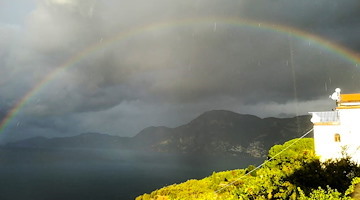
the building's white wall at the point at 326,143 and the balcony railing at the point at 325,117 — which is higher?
the balcony railing at the point at 325,117

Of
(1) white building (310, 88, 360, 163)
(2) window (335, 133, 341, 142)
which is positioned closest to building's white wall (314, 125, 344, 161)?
(1) white building (310, 88, 360, 163)

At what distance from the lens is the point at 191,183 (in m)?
40.2

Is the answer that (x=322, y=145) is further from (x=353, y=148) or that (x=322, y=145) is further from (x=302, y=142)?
(x=302, y=142)

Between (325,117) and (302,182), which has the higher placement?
(325,117)

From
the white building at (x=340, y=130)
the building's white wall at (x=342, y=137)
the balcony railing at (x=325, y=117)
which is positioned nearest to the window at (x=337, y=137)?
the white building at (x=340, y=130)

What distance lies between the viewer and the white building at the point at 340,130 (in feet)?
71.8

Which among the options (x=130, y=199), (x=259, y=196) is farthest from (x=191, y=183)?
(x=130, y=199)

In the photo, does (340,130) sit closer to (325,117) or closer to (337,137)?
(337,137)

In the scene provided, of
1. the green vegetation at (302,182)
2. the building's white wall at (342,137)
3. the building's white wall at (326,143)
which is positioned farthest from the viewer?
the building's white wall at (326,143)

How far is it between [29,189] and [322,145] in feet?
411

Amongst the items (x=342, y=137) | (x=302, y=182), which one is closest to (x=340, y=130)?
(x=342, y=137)

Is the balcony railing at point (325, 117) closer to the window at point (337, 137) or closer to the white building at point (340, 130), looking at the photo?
the white building at point (340, 130)

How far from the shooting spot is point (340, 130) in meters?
22.5

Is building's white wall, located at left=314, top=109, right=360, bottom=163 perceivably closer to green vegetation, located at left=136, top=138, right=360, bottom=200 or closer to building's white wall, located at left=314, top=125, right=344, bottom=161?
building's white wall, located at left=314, top=125, right=344, bottom=161
